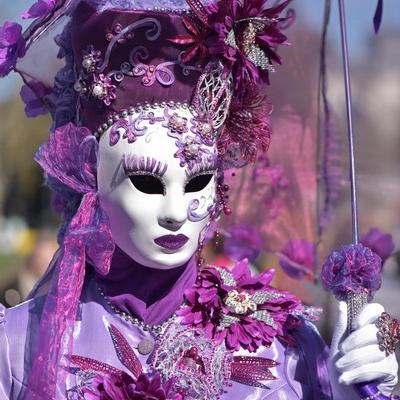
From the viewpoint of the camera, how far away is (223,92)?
1.99 m

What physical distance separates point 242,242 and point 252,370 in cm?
83

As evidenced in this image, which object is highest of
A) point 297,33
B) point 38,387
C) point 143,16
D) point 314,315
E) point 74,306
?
point 297,33

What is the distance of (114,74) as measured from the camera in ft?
6.39

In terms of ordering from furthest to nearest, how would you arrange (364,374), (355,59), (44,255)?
(44,255) → (355,59) → (364,374)

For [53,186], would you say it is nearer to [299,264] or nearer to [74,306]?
[74,306]

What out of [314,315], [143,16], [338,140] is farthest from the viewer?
[338,140]

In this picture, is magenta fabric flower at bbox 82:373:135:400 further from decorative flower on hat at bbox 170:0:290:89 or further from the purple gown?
decorative flower on hat at bbox 170:0:290:89

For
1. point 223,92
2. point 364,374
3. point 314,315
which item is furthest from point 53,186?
point 364,374

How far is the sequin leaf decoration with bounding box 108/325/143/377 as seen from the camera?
6.33 ft

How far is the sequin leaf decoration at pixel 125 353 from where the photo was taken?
1.93 m

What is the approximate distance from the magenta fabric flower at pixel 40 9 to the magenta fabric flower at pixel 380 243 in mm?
1157

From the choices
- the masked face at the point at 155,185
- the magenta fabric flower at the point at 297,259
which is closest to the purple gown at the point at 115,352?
the masked face at the point at 155,185

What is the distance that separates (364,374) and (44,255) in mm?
2200

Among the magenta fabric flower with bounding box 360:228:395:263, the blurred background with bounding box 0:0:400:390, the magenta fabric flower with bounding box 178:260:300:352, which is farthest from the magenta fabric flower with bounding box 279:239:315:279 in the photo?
the magenta fabric flower with bounding box 178:260:300:352
